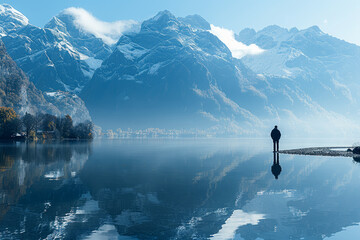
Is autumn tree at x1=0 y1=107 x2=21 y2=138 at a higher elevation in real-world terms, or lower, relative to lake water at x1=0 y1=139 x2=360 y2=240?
higher

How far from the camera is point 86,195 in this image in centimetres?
2527

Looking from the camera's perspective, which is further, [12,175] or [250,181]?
[12,175]

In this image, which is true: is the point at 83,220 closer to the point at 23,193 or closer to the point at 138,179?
the point at 23,193

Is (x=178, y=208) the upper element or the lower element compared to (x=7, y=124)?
lower

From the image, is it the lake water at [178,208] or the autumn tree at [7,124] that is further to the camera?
the autumn tree at [7,124]

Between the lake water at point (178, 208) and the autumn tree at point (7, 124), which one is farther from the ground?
the autumn tree at point (7, 124)

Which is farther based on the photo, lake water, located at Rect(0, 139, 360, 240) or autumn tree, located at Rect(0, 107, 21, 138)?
autumn tree, located at Rect(0, 107, 21, 138)

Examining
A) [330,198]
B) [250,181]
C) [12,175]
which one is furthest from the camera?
[12,175]

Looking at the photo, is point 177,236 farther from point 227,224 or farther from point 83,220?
point 83,220

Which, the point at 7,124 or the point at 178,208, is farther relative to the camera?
the point at 7,124

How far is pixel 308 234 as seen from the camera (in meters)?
16.4

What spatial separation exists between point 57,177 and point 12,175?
4.63 metres

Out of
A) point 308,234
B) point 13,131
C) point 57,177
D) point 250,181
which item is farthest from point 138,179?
point 13,131

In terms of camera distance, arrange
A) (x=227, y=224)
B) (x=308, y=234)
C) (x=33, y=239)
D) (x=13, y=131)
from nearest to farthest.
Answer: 1. (x=33, y=239)
2. (x=308, y=234)
3. (x=227, y=224)
4. (x=13, y=131)
